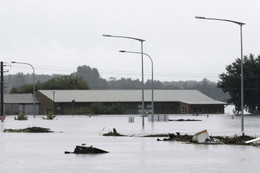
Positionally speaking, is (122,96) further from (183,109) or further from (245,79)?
(245,79)

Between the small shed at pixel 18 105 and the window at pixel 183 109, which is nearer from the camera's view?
the small shed at pixel 18 105

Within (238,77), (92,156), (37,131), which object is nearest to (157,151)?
(92,156)

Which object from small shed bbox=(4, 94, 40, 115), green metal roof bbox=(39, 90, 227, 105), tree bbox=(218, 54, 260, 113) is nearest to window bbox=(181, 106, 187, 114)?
green metal roof bbox=(39, 90, 227, 105)

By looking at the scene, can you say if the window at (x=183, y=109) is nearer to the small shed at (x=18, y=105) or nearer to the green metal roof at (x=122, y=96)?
the green metal roof at (x=122, y=96)

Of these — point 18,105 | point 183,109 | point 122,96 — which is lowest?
point 183,109

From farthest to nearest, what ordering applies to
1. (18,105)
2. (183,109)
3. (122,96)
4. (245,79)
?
(122,96) → (183,109) → (18,105) → (245,79)

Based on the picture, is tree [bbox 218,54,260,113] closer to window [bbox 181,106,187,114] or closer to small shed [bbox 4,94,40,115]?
window [bbox 181,106,187,114]

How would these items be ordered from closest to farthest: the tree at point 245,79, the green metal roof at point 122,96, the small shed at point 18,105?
the tree at point 245,79, the small shed at point 18,105, the green metal roof at point 122,96

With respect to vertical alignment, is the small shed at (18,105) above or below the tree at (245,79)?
below

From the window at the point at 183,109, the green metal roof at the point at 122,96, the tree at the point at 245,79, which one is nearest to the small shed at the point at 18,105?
the green metal roof at the point at 122,96

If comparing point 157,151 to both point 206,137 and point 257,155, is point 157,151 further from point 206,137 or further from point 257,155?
point 206,137

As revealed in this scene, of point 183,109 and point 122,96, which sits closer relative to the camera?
point 183,109

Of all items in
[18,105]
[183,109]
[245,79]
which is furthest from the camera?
[183,109]

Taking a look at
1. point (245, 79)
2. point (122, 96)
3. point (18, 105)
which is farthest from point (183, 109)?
point (18, 105)
